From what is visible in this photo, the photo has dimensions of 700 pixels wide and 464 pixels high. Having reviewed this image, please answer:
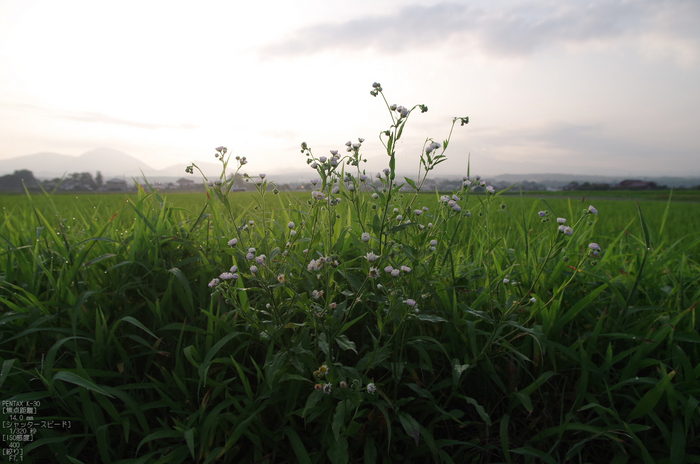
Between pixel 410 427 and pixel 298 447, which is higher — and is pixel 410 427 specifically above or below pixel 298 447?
above

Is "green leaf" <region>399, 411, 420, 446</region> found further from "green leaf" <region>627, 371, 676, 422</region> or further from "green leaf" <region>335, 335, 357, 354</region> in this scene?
"green leaf" <region>627, 371, 676, 422</region>

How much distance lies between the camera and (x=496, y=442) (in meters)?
1.75

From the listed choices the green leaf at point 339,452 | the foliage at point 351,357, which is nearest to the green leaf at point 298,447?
the foliage at point 351,357

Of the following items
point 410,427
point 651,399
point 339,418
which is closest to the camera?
point 339,418

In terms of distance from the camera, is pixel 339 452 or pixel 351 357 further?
pixel 351 357

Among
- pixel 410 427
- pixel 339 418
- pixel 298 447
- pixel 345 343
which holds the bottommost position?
pixel 298 447

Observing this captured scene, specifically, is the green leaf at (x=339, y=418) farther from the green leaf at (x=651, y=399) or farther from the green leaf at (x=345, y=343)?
the green leaf at (x=651, y=399)

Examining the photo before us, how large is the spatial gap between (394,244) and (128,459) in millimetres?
1543

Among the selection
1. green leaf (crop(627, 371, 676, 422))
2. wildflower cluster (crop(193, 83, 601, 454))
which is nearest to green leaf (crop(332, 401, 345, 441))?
wildflower cluster (crop(193, 83, 601, 454))

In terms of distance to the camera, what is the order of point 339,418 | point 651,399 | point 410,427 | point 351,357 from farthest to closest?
point 351,357 < point 651,399 < point 410,427 < point 339,418

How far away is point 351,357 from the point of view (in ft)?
6.36

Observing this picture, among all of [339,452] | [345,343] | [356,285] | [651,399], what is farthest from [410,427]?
[651,399]

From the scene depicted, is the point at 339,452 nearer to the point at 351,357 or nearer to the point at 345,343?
the point at 345,343

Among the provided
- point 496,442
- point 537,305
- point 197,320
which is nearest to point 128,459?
point 197,320
